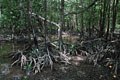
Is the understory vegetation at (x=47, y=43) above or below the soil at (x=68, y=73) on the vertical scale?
above

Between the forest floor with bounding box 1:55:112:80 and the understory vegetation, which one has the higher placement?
the understory vegetation

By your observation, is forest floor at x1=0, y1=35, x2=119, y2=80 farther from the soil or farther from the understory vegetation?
the understory vegetation

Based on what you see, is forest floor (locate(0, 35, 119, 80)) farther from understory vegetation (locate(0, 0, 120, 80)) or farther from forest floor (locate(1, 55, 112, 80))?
understory vegetation (locate(0, 0, 120, 80))

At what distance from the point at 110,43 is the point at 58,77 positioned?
2946mm

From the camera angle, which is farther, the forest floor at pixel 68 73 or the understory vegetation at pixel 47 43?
the understory vegetation at pixel 47 43

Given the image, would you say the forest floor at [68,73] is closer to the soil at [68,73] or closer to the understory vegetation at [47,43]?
the soil at [68,73]

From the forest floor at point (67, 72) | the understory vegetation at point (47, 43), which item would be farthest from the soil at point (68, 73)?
the understory vegetation at point (47, 43)

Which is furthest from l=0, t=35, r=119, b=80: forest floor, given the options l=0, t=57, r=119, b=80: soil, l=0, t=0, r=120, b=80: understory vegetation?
l=0, t=0, r=120, b=80: understory vegetation

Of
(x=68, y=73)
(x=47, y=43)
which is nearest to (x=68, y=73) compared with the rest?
(x=68, y=73)

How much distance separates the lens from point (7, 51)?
29.6 feet

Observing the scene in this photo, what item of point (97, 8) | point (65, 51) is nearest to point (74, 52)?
point (65, 51)

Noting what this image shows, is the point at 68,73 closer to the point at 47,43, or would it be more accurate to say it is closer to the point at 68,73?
the point at 68,73

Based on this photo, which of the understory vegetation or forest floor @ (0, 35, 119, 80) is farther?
the understory vegetation

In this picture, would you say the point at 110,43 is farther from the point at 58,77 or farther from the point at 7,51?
the point at 7,51
